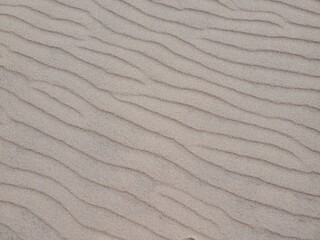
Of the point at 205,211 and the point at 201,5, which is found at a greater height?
the point at 201,5

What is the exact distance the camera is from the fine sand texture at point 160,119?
250cm

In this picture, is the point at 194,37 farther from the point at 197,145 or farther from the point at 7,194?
the point at 7,194

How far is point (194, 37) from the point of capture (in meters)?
3.30

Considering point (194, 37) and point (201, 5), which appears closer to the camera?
point (194, 37)

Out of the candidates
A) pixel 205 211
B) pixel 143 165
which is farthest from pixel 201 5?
pixel 205 211

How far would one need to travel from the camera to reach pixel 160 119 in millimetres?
2869

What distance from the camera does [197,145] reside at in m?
2.75

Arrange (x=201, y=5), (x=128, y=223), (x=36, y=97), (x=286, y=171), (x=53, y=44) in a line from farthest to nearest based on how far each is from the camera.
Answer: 1. (x=201, y=5)
2. (x=53, y=44)
3. (x=36, y=97)
4. (x=286, y=171)
5. (x=128, y=223)

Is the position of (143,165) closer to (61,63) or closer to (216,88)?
(216,88)

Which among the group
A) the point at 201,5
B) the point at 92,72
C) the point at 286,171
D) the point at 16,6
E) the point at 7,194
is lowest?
the point at 7,194

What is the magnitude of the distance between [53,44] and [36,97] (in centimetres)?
54

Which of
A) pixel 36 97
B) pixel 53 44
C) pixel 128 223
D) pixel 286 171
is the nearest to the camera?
pixel 128 223

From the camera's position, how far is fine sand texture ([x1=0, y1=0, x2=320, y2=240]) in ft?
8.19

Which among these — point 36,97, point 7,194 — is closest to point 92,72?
point 36,97
